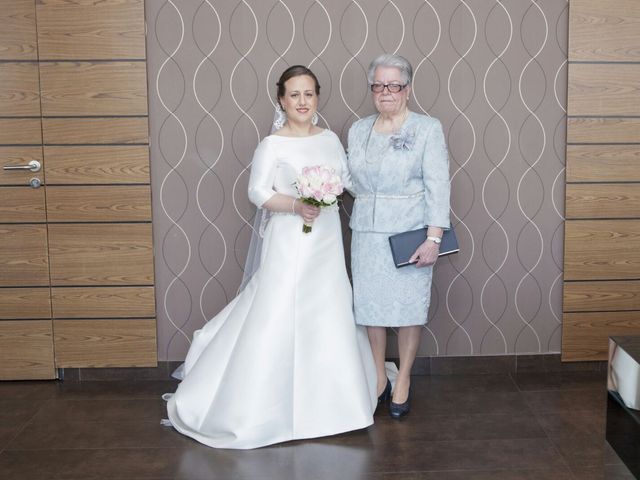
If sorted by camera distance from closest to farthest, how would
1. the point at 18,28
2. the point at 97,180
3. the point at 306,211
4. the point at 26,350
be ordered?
the point at 306,211
the point at 18,28
the point at 97,180
the point at 26,350

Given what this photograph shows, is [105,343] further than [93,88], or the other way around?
[105,343]

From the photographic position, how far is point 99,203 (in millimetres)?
3660

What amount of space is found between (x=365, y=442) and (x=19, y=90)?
90.0 inches

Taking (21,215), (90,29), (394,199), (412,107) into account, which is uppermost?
(90,29)

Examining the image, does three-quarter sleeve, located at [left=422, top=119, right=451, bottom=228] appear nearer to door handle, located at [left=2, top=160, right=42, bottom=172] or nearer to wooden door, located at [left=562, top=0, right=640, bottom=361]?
wooden door, located at [left=562, top=0, right=640, bottom=361]

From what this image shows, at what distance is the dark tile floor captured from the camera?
2764mm

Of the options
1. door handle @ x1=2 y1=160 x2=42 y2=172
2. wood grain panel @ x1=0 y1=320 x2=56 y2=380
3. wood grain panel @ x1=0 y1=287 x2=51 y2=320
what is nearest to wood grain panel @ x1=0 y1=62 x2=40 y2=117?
door handle @ x1=2 y1=160 x2=42 y2=172

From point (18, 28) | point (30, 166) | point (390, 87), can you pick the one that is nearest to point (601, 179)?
point (390, 87)

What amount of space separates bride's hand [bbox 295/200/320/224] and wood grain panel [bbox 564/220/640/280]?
139 cm

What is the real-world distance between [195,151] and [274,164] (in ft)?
2.04

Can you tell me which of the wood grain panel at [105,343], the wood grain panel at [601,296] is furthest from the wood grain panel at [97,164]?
the wood grain panel at [601,296]

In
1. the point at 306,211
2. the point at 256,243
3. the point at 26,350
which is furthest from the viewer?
the point at 26,350

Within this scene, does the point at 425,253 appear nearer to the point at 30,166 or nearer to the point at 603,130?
the point at 603,130

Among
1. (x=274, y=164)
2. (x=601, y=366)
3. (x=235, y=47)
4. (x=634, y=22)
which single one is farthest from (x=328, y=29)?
(x=601, y=366)
